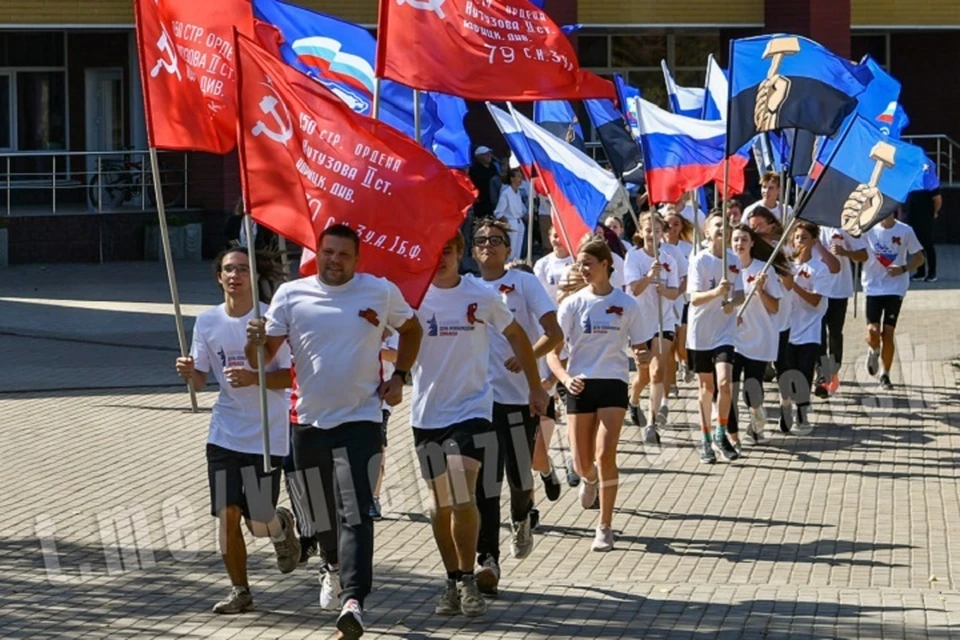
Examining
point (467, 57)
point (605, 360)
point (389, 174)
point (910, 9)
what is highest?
point (910, 9)

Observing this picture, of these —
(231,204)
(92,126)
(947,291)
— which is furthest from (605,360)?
(92,126)

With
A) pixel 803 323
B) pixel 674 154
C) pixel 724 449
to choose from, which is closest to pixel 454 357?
pixel 724 449

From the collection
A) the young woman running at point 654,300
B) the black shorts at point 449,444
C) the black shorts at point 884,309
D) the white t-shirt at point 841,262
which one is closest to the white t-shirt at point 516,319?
the black shorts at point 449,444

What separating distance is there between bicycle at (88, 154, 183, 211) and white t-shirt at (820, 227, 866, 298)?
15.2m

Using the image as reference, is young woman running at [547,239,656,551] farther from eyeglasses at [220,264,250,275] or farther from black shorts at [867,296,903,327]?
black shorts at [867,296,903,327]

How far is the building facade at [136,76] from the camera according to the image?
2975cm

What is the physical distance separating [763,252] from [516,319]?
15.2 feet

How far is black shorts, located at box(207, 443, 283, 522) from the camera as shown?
8.73 meters

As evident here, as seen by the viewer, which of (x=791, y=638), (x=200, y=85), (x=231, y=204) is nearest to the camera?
(x=791, y=638)

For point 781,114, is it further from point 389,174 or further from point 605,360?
point 389,174

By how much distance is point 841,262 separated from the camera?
55.4 ft

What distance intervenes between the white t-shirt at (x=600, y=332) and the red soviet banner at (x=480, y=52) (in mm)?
1351

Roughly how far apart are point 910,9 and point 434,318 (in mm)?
27845

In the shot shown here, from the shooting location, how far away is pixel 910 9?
3503 centimetres
